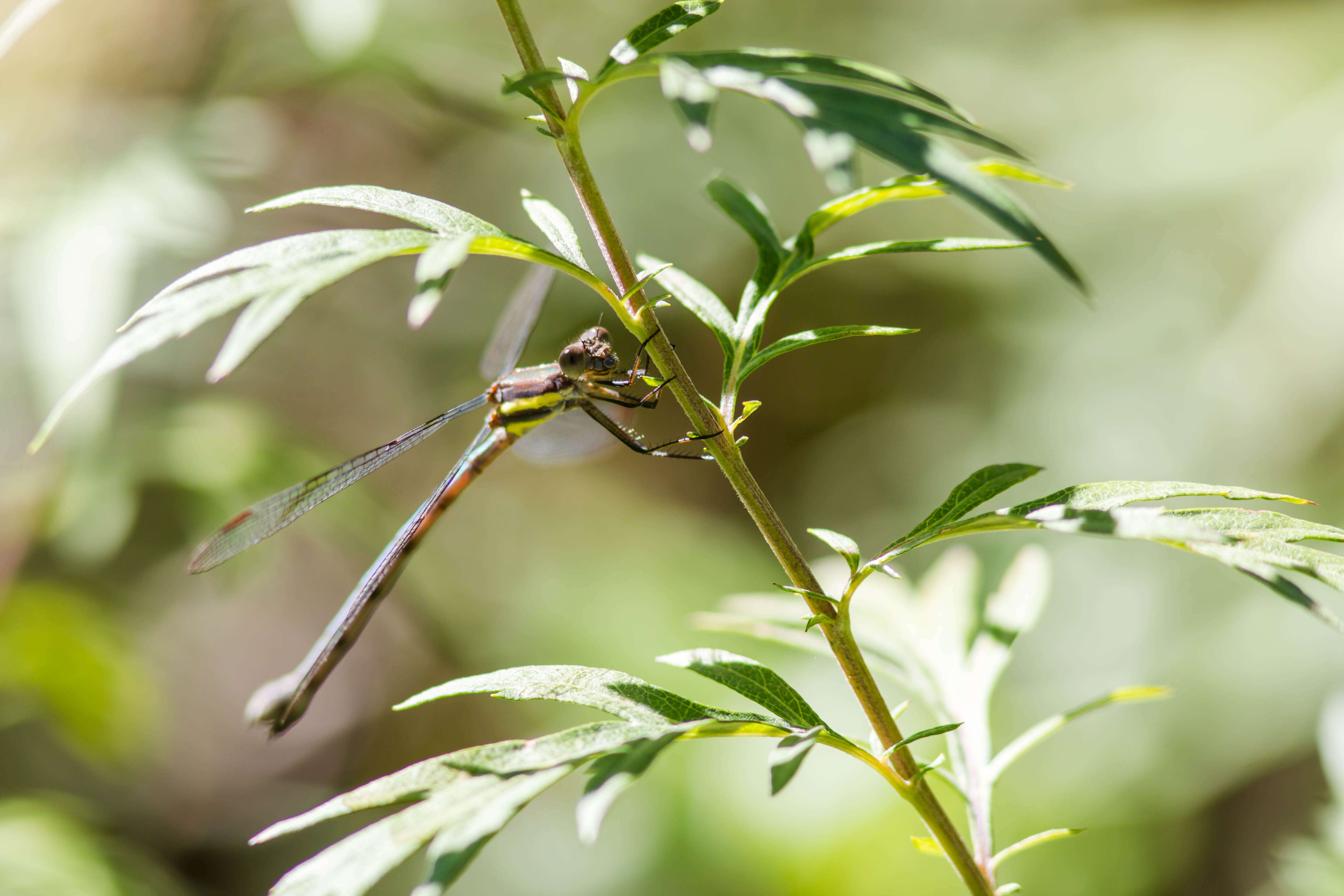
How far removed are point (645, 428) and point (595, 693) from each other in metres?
3.29

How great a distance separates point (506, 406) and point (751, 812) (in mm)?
1651

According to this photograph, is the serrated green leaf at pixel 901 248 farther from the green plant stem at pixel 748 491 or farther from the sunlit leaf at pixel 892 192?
the green plant stem at pixel 748 491

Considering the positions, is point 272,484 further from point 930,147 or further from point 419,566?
point 930,147

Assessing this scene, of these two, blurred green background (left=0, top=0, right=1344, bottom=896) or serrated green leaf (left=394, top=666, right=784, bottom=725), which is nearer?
serrated green leaf (left=394, top=666, right=784, bottom=725)

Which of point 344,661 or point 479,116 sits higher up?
point 479,116

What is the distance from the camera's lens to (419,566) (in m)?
3.30

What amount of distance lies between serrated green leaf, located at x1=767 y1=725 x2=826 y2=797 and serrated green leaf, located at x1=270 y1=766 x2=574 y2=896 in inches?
5.8

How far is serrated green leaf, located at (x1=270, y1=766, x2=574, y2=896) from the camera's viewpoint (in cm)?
61

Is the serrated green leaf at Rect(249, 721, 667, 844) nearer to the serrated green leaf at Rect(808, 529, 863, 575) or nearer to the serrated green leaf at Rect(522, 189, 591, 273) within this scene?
the serrated green leaf at Rect(808, 529, 863, 575)

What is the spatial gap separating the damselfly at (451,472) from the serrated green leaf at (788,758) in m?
0.53

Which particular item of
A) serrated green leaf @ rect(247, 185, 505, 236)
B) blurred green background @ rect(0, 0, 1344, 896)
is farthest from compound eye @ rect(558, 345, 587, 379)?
blurred green background @ rect(0, 0, 1344, 896)

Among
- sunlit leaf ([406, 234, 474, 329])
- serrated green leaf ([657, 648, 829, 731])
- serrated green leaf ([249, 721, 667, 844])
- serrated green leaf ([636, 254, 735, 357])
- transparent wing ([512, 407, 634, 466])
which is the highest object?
sunlit leaf ([406, 234, 474, 329])

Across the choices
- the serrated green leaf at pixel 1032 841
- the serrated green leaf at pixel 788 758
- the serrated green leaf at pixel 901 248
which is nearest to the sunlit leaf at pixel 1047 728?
the serrated green leaf at pixel 1032 841

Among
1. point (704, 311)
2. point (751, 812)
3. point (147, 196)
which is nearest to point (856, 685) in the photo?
point (704, 311)
